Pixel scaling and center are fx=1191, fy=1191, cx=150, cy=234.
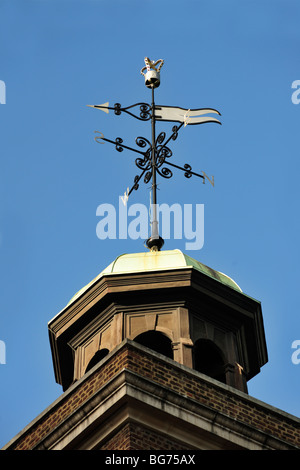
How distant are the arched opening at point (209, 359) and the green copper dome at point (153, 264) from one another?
1.38m

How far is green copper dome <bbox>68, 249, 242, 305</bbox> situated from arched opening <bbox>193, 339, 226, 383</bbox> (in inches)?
54.2

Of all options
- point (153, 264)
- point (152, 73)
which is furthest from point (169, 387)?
point (152, 73)

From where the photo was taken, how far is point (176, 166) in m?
27.1

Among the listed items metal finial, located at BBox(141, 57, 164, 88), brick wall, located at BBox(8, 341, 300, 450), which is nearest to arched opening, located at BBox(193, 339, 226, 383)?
brick wall, located at BBox(8, 341, 300, 450)

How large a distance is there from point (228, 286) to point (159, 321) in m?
1.80

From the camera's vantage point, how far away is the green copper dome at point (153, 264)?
24.7 m

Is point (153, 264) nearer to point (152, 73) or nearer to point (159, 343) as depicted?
point (159, 343)

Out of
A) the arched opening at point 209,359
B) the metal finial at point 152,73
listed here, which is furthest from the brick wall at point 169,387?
the metal finial at point 152,73

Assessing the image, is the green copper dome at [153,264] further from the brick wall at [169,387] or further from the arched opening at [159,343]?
the brick wall at [169,387]

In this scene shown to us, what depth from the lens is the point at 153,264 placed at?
81.4 feet

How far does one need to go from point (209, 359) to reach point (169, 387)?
5272 millimetres

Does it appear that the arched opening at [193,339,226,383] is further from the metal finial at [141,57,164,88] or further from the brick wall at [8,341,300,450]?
the metal finial at [141,57,164,88]
